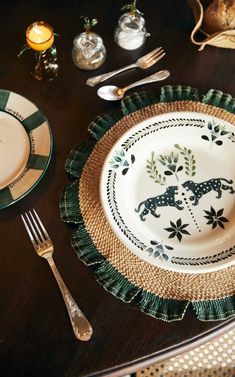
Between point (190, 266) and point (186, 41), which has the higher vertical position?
point (186, 41)

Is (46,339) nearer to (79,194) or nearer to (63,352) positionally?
(63,352)

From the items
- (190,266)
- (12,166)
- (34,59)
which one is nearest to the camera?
(190,266)

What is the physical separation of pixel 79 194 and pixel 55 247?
→ 0.10 m

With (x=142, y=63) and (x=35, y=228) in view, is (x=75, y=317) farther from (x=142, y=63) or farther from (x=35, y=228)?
(x=142, y=63)

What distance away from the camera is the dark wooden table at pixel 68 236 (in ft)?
2.15

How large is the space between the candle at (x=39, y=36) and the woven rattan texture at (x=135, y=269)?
0.70 feet

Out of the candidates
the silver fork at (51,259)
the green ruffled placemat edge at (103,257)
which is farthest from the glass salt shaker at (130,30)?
the silver fork at (51,259)

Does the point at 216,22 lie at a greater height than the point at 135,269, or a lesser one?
greater

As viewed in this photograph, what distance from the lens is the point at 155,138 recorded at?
2.48 ft

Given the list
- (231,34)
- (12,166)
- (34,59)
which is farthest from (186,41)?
(12,166)

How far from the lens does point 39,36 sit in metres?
0.79

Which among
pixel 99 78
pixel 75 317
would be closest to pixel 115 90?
pixel 99 78

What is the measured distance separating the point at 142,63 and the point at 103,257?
14.9 inches

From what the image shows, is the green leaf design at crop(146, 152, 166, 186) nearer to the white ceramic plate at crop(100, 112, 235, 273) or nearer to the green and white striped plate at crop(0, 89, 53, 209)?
the white ceramic plate at crop(100, 112, 235, 273)
